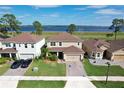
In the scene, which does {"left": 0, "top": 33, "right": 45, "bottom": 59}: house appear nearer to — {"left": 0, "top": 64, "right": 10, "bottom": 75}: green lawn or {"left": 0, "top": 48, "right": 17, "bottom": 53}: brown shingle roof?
{"left": 0, "top": 48, "right": 17, "bottom": 53}: brown shingle roof

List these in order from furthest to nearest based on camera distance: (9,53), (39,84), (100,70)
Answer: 1. (9,53)
2. (100,70)
3. (39,84)

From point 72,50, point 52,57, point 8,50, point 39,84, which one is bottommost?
point 39,84

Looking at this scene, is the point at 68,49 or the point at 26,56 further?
the point at 68,49

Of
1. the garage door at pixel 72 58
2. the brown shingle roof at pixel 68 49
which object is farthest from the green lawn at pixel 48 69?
the brown shingle roof at pixel 68 49

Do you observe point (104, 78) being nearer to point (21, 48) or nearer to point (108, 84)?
point (108, 84)

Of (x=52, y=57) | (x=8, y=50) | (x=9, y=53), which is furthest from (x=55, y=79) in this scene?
(x=8, y=50)

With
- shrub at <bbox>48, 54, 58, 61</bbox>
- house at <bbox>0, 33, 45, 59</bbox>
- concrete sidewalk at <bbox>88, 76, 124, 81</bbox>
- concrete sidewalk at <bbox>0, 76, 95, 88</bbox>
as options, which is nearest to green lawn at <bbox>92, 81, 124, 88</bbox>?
concrete sidewalk at <bbox>0, 76, 95, 88</bbox>
